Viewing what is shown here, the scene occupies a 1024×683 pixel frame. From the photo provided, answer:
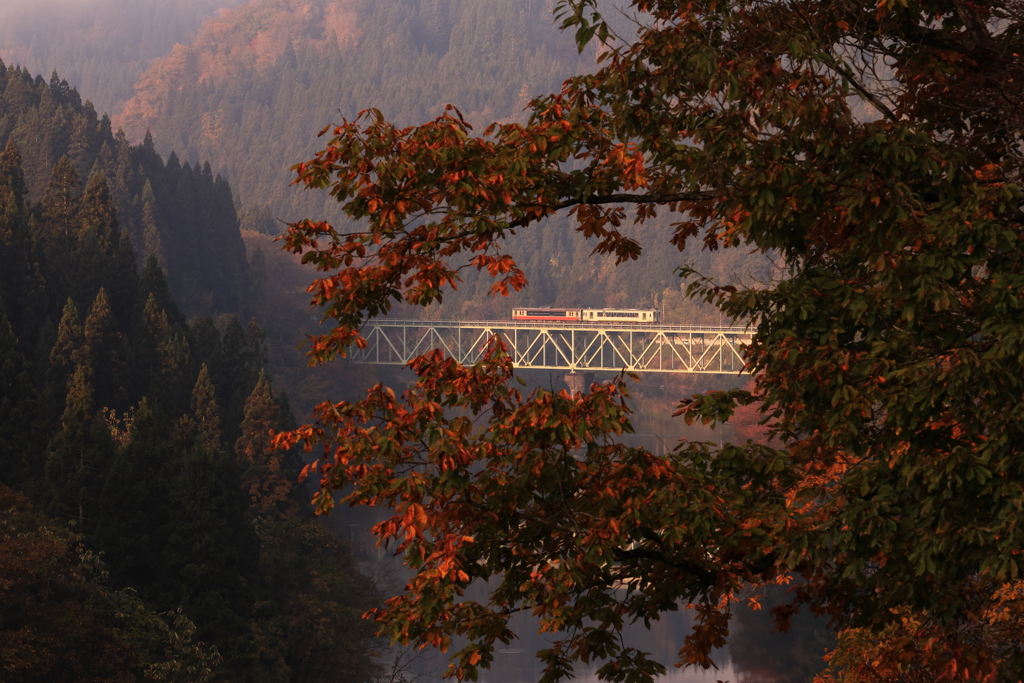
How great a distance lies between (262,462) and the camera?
57.8m

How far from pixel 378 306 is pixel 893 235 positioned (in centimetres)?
426

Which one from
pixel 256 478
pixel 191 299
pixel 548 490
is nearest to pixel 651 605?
pixel 548 490

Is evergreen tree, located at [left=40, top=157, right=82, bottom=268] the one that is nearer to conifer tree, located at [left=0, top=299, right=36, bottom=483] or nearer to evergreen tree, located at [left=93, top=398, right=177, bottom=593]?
conifer tree, located at [left=0, top=299, right=36, bottom=483]

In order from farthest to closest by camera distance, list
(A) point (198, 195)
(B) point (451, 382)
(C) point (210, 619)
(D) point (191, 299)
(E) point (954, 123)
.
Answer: (A) point (198, 195) < (D) point (191, 299) < (C) point (210, 619) < (E) point (954, 123) < (B) point (451, 382)

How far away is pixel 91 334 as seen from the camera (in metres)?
59.0

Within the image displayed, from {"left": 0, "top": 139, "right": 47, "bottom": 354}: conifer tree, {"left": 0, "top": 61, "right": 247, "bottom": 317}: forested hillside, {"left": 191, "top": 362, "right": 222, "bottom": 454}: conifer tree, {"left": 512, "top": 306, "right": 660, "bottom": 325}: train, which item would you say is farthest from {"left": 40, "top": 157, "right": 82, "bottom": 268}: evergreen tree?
{"left": 512, "top": 306, "right": 660, "bottom": 325}: train

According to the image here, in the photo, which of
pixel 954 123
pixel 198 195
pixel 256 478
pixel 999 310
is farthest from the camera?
pixel 198 195

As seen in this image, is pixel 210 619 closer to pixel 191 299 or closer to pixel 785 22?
pixel 785 22

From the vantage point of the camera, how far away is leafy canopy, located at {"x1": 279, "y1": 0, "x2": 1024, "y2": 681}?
25.2 ft

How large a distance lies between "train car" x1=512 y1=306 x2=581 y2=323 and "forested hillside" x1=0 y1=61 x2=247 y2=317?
30826 millimetres

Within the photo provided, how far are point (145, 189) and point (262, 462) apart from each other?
2588 inches

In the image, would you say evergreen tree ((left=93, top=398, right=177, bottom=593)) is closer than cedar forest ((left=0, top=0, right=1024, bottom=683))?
No

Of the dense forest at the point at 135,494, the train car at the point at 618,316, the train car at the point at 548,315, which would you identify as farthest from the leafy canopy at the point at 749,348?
the train car at the point at 548,315

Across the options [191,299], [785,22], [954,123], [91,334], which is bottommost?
[954,123]
